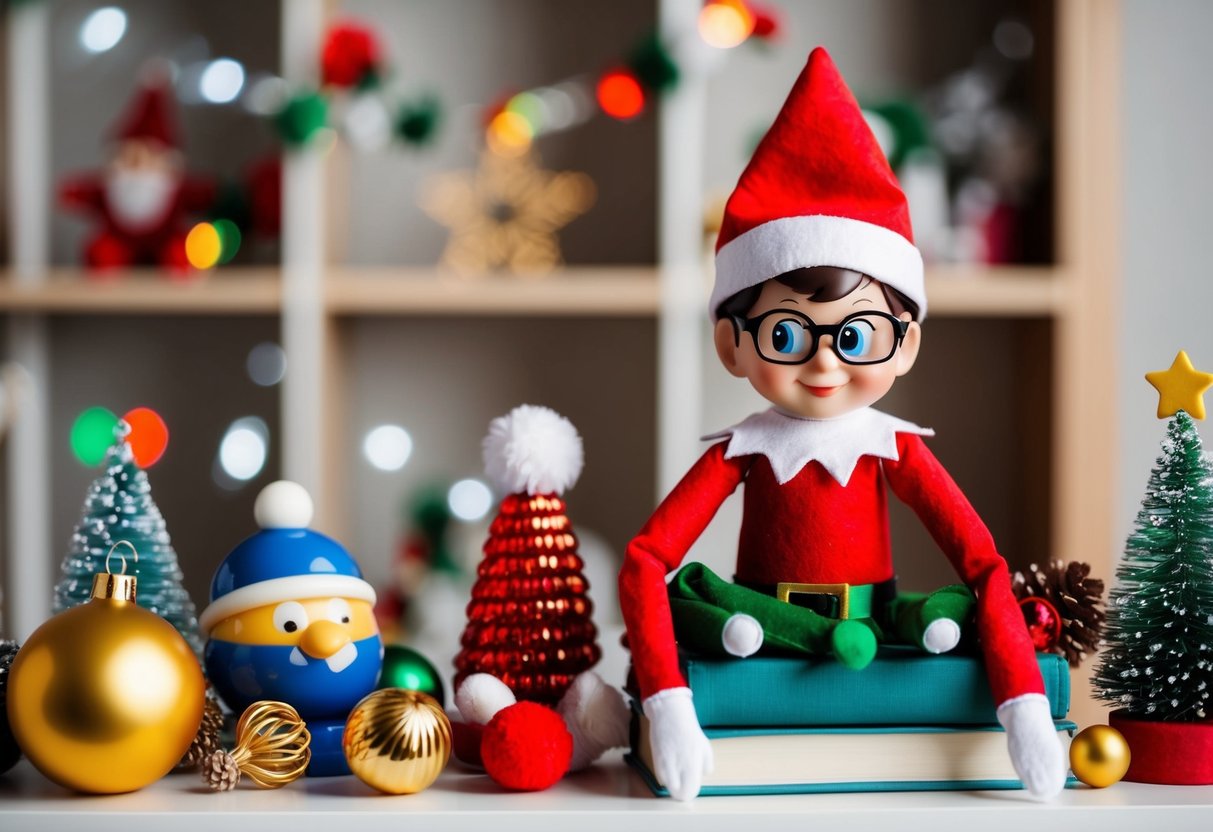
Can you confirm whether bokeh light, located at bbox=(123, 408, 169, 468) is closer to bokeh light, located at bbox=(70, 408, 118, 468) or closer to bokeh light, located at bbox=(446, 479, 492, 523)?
bokeh light, located at bbox=(70, 408, 118, 468)

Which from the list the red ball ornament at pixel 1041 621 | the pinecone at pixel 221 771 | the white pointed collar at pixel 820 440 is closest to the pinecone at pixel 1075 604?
the red ball ornament at pixel 1041 621

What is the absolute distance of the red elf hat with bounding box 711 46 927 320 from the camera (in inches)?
25.2

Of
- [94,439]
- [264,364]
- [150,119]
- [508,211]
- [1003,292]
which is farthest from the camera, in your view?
[264,364]

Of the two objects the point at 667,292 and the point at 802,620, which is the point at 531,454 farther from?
the point at 667,292

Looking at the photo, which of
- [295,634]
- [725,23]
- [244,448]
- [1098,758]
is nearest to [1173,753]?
[1098,758]

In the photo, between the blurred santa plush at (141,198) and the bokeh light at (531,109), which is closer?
the blurred santa plush at (141,198)

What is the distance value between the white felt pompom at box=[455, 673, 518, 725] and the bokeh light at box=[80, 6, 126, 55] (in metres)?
1.86

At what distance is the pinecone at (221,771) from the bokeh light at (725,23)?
1.52m

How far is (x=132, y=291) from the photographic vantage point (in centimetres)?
183

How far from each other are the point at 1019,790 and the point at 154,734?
441 mm

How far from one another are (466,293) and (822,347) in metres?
1.23

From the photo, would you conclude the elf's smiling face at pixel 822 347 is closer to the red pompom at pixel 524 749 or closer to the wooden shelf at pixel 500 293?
the red pompom at pixel 524 749

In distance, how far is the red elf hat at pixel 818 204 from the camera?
641mm

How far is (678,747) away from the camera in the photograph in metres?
0.58
